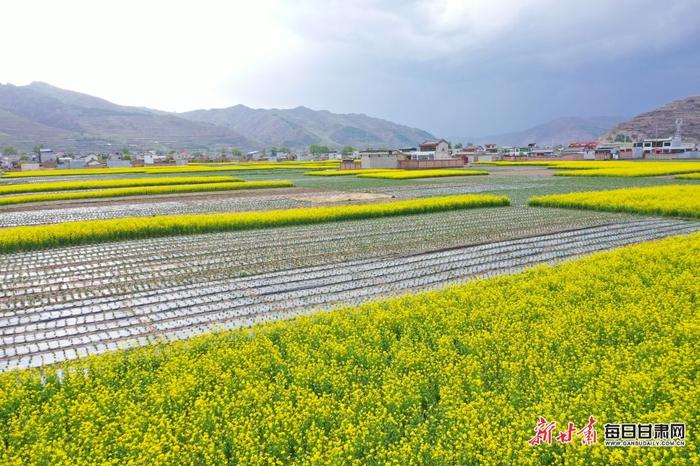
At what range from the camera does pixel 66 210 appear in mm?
30734

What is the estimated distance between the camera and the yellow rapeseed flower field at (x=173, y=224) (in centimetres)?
1898

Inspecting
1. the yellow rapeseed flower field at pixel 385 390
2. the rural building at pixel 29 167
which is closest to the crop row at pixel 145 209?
the yellow rapeseed flower field at pixel 385 390

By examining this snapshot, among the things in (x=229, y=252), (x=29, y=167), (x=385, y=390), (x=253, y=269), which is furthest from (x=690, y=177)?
(x=29, y=167)

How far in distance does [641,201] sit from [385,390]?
2504 cm

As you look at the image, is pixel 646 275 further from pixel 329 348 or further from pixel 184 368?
pixel 184 368

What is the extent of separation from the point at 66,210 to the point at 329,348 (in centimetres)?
2926

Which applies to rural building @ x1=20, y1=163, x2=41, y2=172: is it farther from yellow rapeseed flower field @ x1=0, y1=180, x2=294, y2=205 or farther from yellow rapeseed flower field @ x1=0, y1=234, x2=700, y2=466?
yellow rapeseed flower field @ x1=0, y1=234, x2=700, y2=466

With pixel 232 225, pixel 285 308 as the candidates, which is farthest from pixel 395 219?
pixel 285 308

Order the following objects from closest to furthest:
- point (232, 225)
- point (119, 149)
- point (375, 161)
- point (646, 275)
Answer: point (646, 275) → point (232, 225) → point (375, 161) → point (119, 149)

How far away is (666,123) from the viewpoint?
578 ft

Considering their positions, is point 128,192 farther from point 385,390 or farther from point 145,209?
point 385,390

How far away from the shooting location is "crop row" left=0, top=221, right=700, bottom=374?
9698mm

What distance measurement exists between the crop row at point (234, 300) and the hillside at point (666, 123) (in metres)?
171

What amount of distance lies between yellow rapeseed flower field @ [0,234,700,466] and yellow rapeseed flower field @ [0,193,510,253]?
43.4ft
